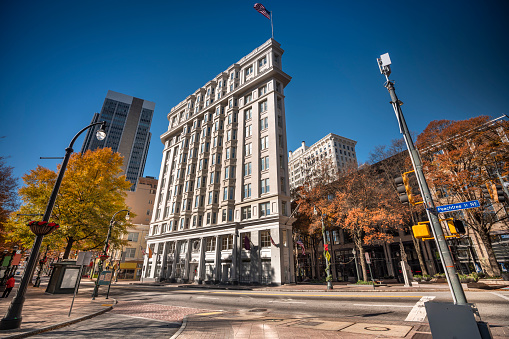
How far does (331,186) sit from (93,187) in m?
31.2

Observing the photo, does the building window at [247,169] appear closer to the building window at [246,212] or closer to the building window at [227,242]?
the building window at [246,212]

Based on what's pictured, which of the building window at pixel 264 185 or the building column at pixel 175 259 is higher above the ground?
the building window at pixel 264 185

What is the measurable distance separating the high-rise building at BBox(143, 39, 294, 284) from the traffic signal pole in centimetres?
2507

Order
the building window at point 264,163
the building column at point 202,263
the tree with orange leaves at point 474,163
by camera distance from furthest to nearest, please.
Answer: the building column at point 202,263
the building window at point 264,163
the tree with orange leaves at point 474,163

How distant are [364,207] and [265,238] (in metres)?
14.1

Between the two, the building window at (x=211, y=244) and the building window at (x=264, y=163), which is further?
the building window at (x=211, y=244)

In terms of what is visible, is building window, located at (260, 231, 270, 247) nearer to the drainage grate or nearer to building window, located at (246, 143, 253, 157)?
building window, located at (246, 143, 253, 157)

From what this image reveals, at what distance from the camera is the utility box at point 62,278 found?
19938mm

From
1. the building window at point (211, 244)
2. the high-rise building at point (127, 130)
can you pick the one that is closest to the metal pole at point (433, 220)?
the building window at point (211, 244)

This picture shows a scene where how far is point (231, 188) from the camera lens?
41500 mm

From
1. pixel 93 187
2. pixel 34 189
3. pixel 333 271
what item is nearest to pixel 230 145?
pixel 93 187

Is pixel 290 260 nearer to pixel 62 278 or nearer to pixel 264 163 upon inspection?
pixel 264 163

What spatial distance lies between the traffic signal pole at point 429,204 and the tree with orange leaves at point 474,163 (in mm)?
21406

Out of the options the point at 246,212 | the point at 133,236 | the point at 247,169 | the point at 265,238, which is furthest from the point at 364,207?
the point at 133,236
